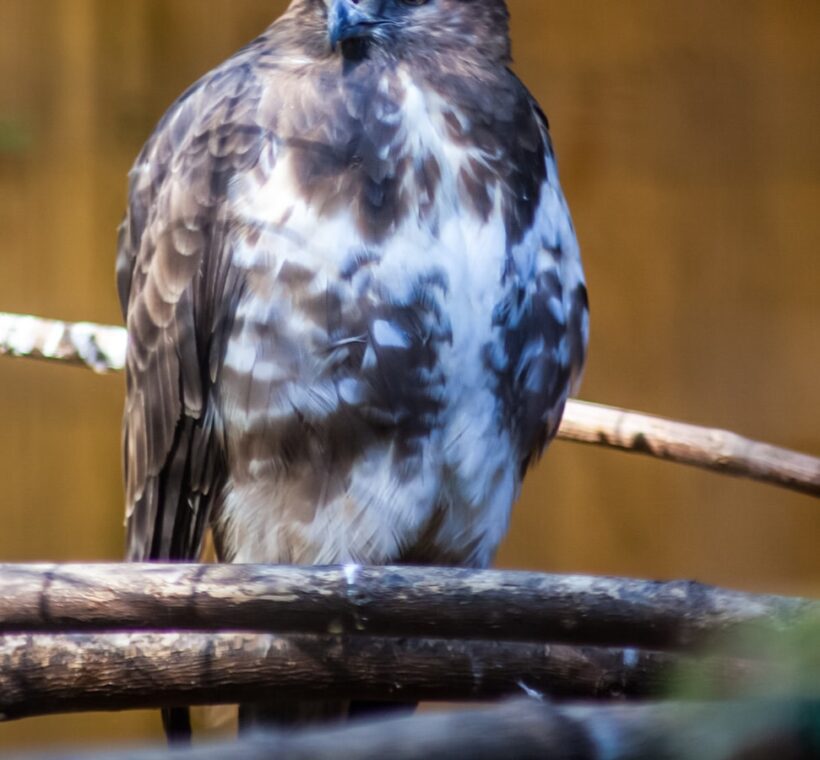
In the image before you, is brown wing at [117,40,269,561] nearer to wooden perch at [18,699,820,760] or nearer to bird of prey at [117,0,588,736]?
bird of prey at [117,0,588,736]

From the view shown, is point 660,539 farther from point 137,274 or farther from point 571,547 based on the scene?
point 137,274

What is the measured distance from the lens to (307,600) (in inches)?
40.8

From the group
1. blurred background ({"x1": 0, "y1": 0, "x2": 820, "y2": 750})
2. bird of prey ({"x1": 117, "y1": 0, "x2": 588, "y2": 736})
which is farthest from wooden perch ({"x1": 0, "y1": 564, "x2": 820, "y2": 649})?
blurred background ({"x1": 0, "y1": 0, "x2": 820, "y2": 750})

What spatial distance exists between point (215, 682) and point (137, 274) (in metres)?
0.77

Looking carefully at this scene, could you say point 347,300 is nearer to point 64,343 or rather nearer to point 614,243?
point 64,343

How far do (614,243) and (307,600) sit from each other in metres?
1.71

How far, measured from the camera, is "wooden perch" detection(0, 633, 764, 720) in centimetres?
117

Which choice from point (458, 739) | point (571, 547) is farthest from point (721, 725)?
point (571, 547)

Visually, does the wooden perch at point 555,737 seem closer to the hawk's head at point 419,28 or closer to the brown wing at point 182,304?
the brown wing at point 182,304

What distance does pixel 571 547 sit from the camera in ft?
8.47

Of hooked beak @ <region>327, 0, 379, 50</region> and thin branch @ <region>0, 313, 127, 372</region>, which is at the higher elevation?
hooked beak @ <region>327, 0, 379, 50</region>

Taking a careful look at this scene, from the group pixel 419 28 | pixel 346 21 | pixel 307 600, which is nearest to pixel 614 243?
pixel 419 28

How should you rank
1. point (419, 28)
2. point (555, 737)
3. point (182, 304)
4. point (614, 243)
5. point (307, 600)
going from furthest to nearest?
1. point (614, 243)
2. point (419, 28)
3. point (182, 304)
4. point (307, 600)
5. point (555, 737)

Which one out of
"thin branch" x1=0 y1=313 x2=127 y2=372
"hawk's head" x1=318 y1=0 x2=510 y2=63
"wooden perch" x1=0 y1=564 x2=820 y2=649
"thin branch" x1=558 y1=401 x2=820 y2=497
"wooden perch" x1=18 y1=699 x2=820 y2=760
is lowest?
"thin branch" x1=558 y1=401 x2=820 y2=497
